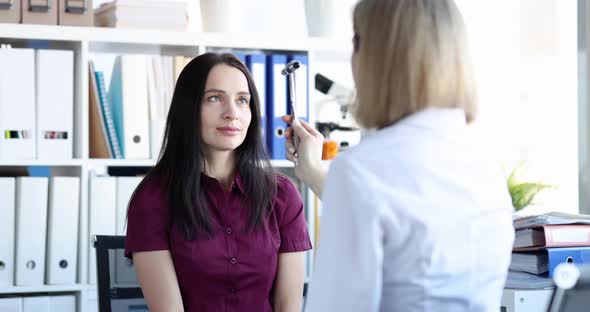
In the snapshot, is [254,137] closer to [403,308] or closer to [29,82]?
[29,82]

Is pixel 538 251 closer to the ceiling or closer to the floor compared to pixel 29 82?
closer to the floor

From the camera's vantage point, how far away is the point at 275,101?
2.84 metres

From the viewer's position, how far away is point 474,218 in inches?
39.5

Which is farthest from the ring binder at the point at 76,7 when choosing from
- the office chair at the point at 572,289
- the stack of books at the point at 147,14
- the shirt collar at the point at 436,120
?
the office chair at the point at 572,289

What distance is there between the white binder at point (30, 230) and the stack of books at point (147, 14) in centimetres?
63

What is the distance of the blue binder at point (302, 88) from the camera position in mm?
2863

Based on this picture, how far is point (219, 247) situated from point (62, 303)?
39.2 inches

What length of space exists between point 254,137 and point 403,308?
118 centimetres

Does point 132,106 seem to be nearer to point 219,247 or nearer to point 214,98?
point 214,98

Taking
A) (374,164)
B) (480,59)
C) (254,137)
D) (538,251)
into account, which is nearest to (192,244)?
(254,137)

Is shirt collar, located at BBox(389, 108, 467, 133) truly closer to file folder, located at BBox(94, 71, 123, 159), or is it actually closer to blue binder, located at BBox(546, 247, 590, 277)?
blue binder, located at BBox(546, 247, 590, 277)

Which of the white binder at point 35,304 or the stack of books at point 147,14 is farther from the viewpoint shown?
the stack of books at point 147,14

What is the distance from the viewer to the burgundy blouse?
1.89 m

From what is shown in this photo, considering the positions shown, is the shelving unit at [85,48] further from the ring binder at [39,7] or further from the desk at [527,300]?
the desk at [527,300]
